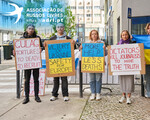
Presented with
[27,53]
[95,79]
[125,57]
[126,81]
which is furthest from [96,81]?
[27,53]

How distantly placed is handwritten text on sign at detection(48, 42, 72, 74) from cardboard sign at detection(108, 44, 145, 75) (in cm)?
103

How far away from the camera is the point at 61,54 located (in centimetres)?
561

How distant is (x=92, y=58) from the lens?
5.65 metres

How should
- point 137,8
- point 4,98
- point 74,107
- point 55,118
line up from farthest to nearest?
point 137,8, point 4,98, point 74,107, point 55,118

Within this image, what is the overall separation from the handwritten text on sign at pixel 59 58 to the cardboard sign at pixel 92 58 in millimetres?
361

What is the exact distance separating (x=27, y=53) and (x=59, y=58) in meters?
0.80

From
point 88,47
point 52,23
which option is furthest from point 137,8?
point 52,23

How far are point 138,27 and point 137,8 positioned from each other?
1432 millimetres

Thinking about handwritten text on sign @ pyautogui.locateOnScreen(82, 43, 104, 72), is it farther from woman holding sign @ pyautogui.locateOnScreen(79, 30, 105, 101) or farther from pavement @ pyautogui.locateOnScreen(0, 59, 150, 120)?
pavement @ pyautogui.locateOnScreen(0, 59, 150, 120)

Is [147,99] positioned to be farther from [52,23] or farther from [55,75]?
[52,23]

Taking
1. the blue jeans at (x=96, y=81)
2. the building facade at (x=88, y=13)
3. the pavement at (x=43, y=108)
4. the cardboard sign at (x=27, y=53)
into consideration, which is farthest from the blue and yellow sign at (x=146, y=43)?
the building facade at (x=88, y=13)

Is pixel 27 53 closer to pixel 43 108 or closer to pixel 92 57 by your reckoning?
pixel 43 108

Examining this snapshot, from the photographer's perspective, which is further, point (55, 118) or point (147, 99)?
point (147, 99)

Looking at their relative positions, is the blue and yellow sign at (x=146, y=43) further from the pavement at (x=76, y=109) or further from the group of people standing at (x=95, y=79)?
the pavement at (x=76, y=109)
